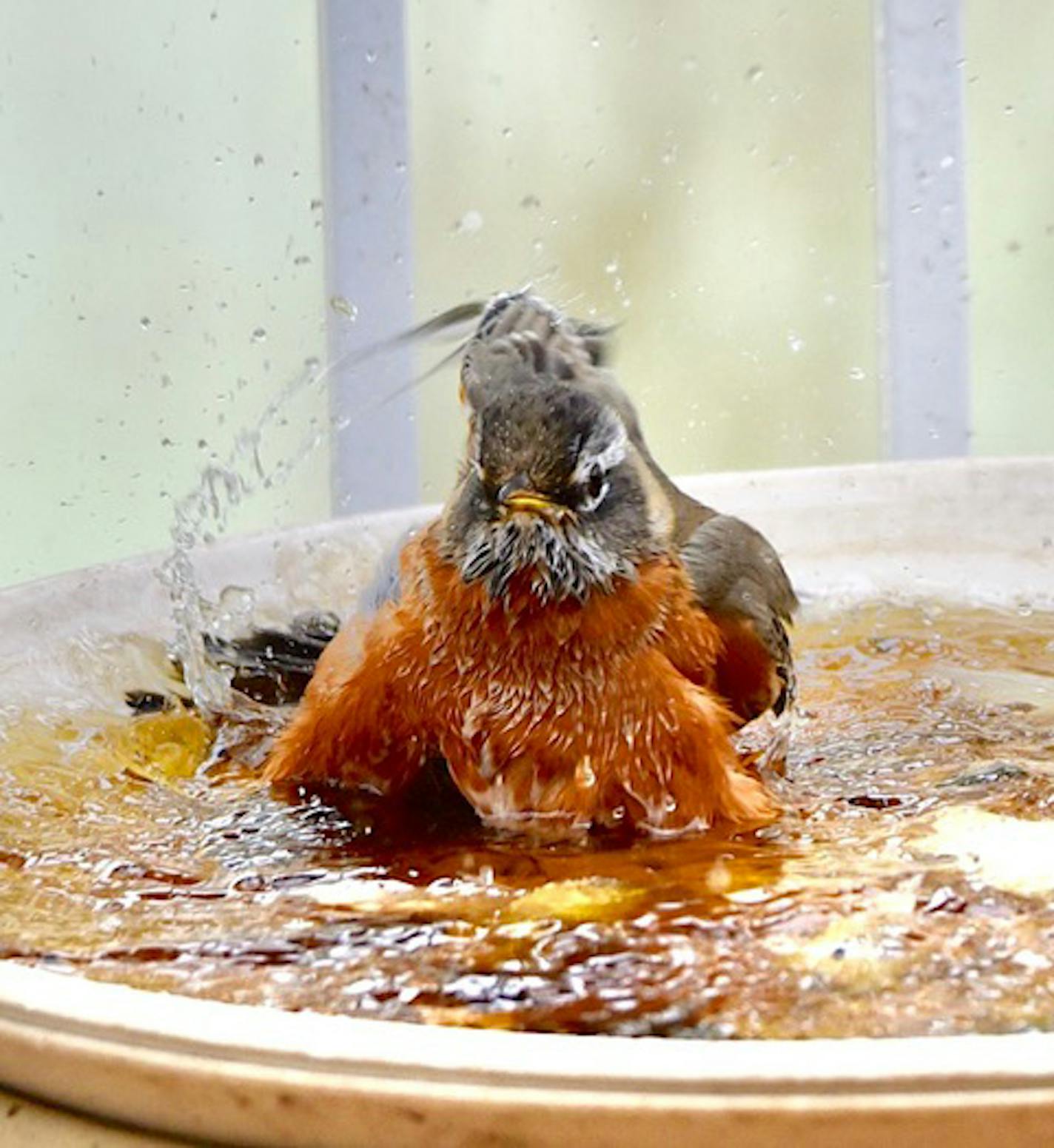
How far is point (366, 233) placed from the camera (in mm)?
3838

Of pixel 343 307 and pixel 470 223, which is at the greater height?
pixel 470 223

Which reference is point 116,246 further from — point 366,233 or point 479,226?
point 479,226

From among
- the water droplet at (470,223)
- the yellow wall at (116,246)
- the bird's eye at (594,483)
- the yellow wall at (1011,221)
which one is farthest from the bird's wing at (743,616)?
the yellow wall at (1011,221)

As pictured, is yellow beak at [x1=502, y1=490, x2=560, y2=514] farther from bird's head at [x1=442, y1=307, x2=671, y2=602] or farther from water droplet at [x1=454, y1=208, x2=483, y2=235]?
water droplet at [x1=454, y1=208, x2=483, y2=235]

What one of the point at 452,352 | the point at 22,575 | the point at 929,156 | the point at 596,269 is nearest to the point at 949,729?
the point at 452,352

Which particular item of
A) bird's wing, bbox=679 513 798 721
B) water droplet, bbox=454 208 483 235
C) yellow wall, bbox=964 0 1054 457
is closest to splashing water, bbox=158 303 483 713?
bird's wing, bbox=679 513 798 721

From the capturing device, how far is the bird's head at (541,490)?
5.57 feet

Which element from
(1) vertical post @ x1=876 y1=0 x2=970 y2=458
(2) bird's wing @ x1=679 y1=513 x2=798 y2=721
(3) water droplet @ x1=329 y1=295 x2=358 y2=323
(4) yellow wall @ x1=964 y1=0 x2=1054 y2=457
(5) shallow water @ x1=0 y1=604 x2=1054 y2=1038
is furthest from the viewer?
(4) yellow wall @ x1=964 y1=0 x2=1054 y2=457

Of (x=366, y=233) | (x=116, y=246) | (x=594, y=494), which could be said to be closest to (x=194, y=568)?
(x=594, y=494)

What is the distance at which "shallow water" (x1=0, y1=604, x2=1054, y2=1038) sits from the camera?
3.39 ft

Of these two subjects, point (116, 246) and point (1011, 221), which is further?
point (1011, 221)

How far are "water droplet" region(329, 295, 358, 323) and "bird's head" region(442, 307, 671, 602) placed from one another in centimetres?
142

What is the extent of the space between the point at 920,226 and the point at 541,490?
2.97 metres

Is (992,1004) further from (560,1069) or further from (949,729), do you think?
(949,729)
